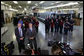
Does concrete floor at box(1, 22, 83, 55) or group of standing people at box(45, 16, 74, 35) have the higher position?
group of standing people at box(45, 16, 74, 35)

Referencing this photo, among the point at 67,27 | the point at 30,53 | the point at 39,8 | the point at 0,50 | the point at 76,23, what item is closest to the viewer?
Result: the point at 30,53

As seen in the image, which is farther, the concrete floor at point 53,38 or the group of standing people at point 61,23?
the group of standing people at point 61,23

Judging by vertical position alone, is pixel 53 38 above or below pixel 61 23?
below

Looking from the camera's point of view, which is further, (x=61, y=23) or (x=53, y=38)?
(x=61, y=23)

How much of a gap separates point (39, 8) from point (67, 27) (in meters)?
16.3

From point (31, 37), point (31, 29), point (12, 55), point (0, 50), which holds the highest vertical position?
point (31, 29)

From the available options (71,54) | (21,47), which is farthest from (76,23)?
(71,54)

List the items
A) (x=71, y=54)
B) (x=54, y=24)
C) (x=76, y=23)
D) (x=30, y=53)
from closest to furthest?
(x=71, y=54) → (x=30, y=53) → (x=54, y=24) → (x=76, y=23)

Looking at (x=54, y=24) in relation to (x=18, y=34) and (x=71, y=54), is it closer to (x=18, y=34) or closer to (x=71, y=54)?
(x=18, y=34)

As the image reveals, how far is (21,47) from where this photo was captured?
537 cm

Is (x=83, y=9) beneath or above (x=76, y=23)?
above

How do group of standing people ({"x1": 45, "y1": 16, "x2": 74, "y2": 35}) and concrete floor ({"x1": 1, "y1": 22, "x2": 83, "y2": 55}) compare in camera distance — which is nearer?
concrete floor ({"x1": 1, "y1": 22, "x2": 83, "y2": 55})

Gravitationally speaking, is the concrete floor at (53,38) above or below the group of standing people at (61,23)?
below

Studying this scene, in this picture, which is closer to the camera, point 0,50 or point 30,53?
point 30,53
